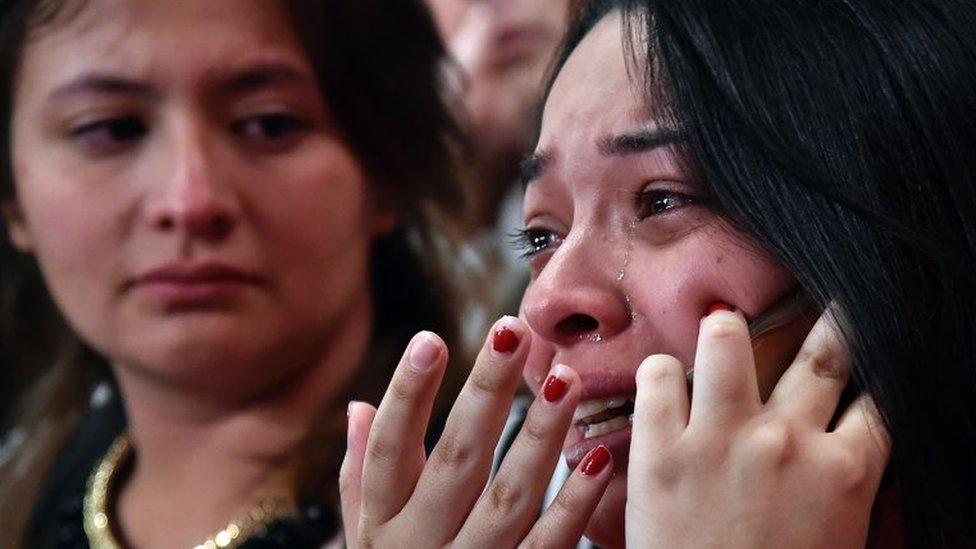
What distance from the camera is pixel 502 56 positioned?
1.87 m

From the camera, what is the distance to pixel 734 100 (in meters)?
0.83

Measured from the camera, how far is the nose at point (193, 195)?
123 cm

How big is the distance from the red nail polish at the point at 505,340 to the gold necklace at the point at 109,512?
506 millimetres

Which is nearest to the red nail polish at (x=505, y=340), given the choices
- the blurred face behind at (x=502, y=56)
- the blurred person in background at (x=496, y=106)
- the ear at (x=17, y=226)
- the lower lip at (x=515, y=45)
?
the blurred person in background at (x=496, y=106)

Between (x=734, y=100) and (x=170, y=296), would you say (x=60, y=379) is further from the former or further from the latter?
(x=734, y=100)

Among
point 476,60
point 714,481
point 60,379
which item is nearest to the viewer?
point 714,481

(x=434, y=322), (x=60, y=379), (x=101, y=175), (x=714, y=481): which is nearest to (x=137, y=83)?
(x=101, y=175)

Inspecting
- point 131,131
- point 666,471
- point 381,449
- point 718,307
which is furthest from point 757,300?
point 131,131

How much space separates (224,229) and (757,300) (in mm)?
566

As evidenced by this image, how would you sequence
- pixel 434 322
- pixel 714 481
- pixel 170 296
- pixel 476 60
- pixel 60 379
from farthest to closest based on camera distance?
pixel 476 60
pixel 60 379
pixel 434 322
pixel 170 296
pixel 714 481

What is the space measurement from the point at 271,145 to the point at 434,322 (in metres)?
0.23

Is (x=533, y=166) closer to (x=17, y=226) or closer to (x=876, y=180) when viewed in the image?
(x=876, y=180)

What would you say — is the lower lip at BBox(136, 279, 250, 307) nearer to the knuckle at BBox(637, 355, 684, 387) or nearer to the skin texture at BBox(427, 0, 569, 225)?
the skin texture at BBox(427, 0, 569, 225)

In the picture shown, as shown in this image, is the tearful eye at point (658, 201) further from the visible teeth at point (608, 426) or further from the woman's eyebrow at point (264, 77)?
the woman's eyebrow at point (264, 77)
